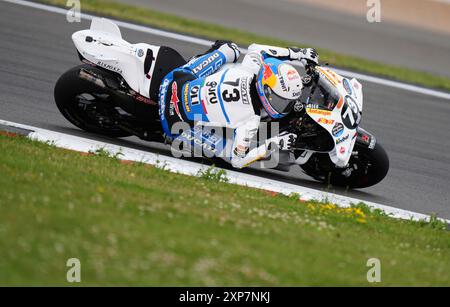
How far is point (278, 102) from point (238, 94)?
1.46ft

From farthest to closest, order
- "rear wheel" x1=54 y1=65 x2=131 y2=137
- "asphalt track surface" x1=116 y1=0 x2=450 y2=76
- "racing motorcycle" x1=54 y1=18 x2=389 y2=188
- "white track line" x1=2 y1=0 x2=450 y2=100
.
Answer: "asphalt track surface" x1=116 y1=0 x2=450 y2=76
"white track line" x1=2 y1=0 x2=450 y2=100
"rear wheel" x1=54 y1=65 x2=131 y2=137
"racing motorcycle" x1=54 y1=18 x2=389 y2=188

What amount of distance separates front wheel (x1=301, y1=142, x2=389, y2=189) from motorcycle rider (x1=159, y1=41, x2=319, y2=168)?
762mm

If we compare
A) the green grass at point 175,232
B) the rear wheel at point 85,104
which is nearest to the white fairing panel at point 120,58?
the rear wheel at point 85,104

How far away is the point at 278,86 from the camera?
8703 millimetres

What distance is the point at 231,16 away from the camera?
18.4 metres

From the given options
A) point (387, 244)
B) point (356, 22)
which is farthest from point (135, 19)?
point (387, 244)

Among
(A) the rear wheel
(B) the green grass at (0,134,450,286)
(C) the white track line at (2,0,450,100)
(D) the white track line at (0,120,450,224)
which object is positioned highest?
(C) the white track line at (2,0,450,100)

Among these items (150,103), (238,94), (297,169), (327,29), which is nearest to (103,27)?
(150,103)

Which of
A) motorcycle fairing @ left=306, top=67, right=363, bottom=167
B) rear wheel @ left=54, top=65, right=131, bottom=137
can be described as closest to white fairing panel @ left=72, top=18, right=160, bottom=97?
rear wheel @ left=54, top=65, right=131, bottom=137

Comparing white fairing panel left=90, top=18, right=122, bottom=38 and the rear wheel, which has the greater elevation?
white fairing panel left=90, top=18, right=122, bottom=38

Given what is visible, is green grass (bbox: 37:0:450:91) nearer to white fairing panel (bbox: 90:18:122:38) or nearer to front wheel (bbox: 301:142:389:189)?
white fairing panel (bbox: 90:18:122:38)

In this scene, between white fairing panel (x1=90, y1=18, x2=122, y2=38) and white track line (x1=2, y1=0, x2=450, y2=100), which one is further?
white track line (x1=2, y1=0, x2=450, y2=100)

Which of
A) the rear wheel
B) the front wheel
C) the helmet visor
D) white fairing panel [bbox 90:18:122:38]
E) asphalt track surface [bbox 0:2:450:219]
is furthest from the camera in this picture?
asphalt track surface [bbox 0:2:450:219]

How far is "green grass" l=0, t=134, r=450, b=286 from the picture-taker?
545 centimetres
